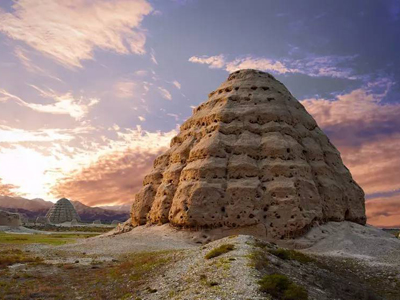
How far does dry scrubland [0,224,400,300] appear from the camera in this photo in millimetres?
17250

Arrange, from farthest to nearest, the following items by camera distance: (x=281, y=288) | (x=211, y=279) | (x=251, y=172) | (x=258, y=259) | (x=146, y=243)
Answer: (x=251, y=172)
(x=146, y=243)
(x=258, y=259)
(x=211, y=279)
(x=281, y=288)

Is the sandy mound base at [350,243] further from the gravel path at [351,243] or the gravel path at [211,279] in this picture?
the gravel path at [211,279]

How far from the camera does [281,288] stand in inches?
656

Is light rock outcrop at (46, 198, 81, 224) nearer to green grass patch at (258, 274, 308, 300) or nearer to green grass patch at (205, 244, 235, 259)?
green grass patch at (205, 244, 235, 259)

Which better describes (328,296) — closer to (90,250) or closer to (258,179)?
(258,179)

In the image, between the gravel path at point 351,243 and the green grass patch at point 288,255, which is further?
the gravel path at point 351,243

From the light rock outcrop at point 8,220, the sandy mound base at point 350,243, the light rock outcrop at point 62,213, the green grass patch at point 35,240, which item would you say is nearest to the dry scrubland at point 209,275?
the sandy mound base at point 350,243

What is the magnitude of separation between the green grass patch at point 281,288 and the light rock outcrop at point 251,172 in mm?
21962

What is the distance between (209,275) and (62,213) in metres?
162

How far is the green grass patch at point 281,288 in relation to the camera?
52.4 ft

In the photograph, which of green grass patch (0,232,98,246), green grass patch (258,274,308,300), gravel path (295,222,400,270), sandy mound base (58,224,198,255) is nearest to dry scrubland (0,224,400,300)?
green grass patch (258,274,308,300)

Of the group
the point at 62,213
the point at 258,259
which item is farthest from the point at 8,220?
the point at 258,259

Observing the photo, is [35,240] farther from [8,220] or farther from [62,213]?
[62,213]

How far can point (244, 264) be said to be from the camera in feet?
65.0
